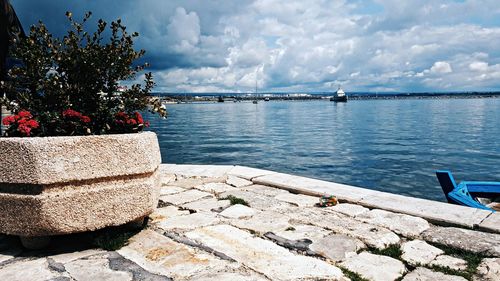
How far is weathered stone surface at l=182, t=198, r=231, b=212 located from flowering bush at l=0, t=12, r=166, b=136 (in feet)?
3.90

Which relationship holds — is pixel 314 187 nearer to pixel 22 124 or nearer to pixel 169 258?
pixel 169 258

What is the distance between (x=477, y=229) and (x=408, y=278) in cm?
152

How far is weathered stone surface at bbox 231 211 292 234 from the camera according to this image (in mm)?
3572

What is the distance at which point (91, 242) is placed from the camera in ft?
10.1

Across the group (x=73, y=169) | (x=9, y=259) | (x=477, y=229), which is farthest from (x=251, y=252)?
(x=477, y=229)

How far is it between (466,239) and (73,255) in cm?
335

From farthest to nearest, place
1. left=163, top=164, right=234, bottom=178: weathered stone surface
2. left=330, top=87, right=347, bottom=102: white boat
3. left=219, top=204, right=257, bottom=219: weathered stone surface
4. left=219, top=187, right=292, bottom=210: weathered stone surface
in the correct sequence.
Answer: left=330, top=87, right=347, bottom=102: white boat → left=163, top=164, right=234, bottom=178: weathered stone surface → left=219, top=187, right=292, bottom=210: weathered stone surface → left=219, top=204, right=257, bottom=219: weathered stone surface

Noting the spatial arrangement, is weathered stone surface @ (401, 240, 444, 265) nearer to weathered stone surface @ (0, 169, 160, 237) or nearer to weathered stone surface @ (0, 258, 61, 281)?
weathered stone surface @ (0, 169, 160, 237)

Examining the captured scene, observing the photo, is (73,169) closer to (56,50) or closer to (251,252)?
(56,50)

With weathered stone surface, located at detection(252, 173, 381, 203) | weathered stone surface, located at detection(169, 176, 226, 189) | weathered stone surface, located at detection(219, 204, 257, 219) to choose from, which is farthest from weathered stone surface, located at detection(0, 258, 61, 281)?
weathered stone surface, located at detection(252, 173, 381, 203)

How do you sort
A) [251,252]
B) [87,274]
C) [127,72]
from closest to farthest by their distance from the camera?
[87,274]
[251,252]
[127,72]

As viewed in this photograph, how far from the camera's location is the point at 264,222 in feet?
12.3

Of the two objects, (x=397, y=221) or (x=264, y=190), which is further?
(x=264, y=190)

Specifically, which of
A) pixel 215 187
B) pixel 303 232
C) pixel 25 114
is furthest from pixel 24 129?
pixel 215 187
